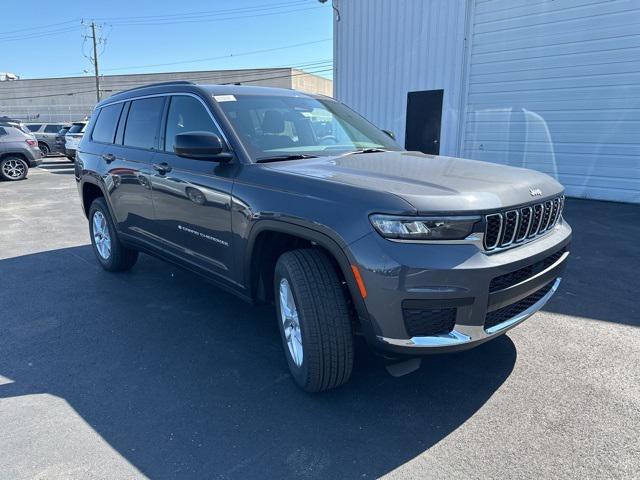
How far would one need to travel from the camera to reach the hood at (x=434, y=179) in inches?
89.3

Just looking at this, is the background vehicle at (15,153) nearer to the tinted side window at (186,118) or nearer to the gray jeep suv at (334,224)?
the gray jeep suv at (334,224)

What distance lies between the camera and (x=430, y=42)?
11438 millimetres

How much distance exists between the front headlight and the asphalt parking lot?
1.07m

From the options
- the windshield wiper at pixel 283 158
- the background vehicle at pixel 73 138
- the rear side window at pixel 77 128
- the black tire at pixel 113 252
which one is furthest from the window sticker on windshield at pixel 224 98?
the rear side window at pixel 77 128

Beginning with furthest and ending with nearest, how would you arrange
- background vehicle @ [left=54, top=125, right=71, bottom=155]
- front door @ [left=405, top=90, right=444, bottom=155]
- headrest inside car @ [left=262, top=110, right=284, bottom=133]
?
background vehicle @ [left=54, top=125, right=71, bottom=155] < front door @ [left=405, top=90, right=444, bottom=155] < headrest inside car @ [left=262, top=110, right=284, bottom=133]

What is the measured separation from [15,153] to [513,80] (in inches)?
575

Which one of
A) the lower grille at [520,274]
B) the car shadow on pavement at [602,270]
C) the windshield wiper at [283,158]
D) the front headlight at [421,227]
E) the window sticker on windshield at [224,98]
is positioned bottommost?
the car shadow on pavement at [602,270]

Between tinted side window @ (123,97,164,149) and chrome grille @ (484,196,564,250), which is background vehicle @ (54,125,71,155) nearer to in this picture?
tinted side window @ (123,97,164,149)

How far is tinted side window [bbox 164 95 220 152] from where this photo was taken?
3.39 meters

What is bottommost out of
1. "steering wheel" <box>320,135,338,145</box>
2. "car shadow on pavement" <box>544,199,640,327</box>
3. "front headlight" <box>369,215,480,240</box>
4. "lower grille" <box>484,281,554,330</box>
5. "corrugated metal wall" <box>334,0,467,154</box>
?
"car shadow on pavement" <box>544,199,640,327</box>

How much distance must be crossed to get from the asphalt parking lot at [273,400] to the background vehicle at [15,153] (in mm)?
12120

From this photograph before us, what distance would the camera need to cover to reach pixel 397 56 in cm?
1218

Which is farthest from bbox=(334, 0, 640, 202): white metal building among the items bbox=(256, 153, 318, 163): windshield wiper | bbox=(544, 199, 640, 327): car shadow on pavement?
bbox=(256, 153, 318, 163): windshield wiper

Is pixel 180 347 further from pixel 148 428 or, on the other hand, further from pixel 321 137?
pixel 321 137
